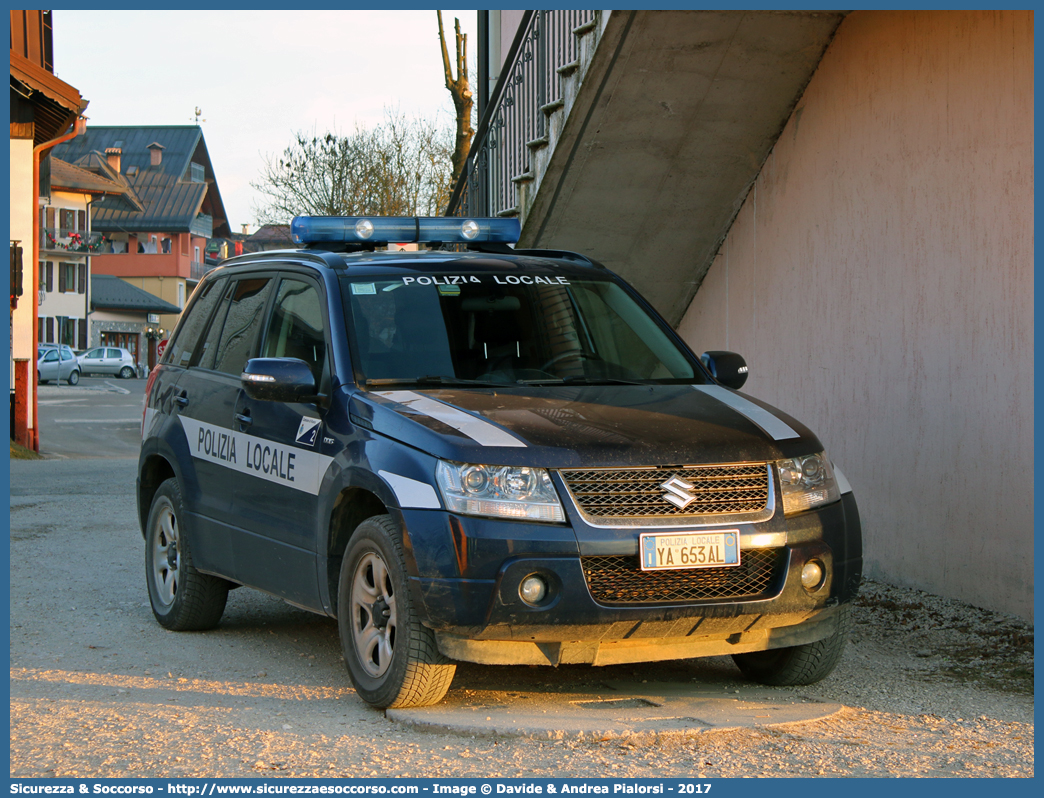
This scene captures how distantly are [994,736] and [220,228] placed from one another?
10018 cm

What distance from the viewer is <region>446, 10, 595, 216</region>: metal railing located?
34.0ft

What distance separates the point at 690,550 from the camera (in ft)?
15.8

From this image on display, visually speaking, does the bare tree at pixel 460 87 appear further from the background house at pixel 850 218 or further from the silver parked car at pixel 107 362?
the silver parked car at pixel 107 362

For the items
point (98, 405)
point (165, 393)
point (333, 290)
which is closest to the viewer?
point (333, 290)

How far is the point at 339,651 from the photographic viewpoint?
6.41 metres

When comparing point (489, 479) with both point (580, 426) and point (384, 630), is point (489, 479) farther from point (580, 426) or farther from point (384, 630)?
point (384, 630)

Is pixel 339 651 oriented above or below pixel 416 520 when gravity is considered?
below

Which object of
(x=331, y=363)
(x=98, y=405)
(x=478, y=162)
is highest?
(x=478, y=162)

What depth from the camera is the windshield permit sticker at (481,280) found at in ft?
19.9

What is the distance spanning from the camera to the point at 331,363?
223 inches

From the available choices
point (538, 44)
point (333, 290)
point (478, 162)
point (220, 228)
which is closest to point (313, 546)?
point (333, 290)

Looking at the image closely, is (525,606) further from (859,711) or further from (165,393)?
(165,393)

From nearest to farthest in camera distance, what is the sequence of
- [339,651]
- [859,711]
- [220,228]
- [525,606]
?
[525,606] < [859,711] < [339,651] < [220,228]

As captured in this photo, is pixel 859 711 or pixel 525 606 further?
pixel 859 711
